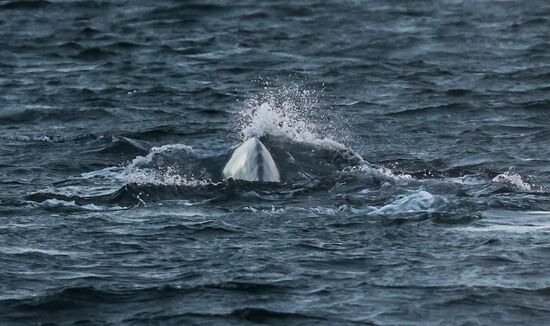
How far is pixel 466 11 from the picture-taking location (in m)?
33.0

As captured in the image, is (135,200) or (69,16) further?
(69,16)

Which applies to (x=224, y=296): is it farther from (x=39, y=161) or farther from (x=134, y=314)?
(x=39, y=161)

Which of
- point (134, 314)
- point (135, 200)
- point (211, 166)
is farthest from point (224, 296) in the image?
point (211, 166)

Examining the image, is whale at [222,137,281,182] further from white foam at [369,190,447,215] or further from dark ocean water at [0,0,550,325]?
white foam at [369,190,447,215]

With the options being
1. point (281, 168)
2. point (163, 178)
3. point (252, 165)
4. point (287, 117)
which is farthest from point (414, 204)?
point (287, 117)

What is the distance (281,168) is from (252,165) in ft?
2.22

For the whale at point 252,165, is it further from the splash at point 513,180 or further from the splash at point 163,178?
the splash at point 513,180

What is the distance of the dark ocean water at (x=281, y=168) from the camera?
475 inches

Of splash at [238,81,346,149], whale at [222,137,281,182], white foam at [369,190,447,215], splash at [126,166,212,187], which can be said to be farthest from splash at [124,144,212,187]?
white foam at [369,190,447,215]

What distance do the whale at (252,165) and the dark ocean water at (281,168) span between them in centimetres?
23

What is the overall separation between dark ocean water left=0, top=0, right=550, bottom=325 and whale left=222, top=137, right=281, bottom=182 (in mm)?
228

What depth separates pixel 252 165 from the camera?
16562 mm

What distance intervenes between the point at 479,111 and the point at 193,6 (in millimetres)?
13259

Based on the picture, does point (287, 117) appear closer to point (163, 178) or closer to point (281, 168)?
point (281, 168)
